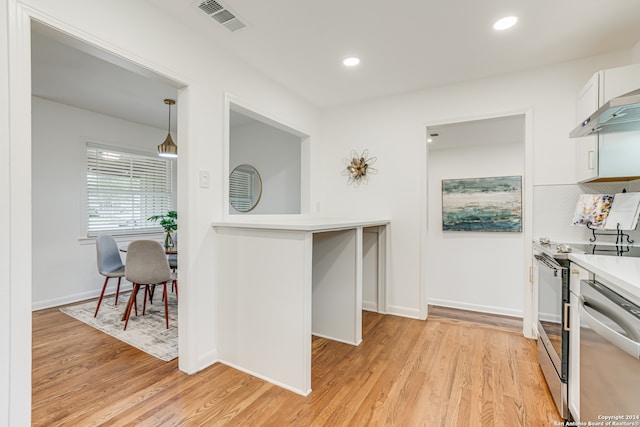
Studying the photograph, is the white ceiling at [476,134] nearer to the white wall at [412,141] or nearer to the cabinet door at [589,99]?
the white wall at [412,141]

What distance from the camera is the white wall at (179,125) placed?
135cm

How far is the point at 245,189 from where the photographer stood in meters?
4.86

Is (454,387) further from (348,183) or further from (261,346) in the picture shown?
(348,183)

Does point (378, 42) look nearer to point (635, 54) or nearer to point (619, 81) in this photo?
point (619, 81)

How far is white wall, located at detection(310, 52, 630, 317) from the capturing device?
2.58 m

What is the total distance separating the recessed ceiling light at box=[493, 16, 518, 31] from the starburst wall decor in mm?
1619

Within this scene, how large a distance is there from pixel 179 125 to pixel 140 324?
206cm

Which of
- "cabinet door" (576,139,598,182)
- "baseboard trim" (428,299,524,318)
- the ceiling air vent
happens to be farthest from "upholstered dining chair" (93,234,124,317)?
"cabinet door" (576,139,598,182)

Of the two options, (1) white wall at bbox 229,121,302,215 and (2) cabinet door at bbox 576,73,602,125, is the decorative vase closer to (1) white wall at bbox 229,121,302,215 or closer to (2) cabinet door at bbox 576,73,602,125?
(1) white wall at bbox 229,121,302,215

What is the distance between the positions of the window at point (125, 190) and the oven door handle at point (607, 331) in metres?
5.06

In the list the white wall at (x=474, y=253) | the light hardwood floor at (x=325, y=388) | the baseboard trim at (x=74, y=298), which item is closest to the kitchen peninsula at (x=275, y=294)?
the light hardwood floor at (x=325, y=388)

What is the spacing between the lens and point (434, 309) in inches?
162
